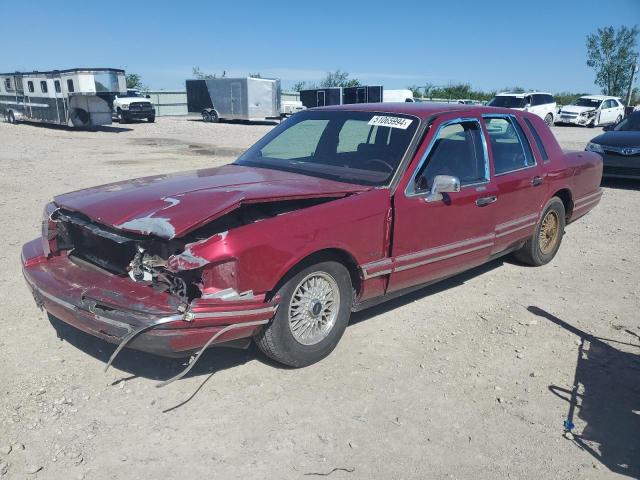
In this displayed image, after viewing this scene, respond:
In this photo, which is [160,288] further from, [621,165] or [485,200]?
[621,165]

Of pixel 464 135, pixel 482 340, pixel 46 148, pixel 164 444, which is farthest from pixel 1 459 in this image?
pixel 46 148

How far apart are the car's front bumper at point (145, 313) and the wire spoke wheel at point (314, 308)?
30 cm

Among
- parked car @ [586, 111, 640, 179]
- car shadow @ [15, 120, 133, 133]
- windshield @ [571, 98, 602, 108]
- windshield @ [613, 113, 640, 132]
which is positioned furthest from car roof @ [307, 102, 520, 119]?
windshield @ [571, 98, 602, 108]

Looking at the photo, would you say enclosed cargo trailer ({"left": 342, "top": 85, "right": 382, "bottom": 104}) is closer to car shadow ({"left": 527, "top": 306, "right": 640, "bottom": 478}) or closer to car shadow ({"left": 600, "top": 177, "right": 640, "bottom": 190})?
car shadow ({"left": 600, "top": 177, "right": 640, "bottom": 190})

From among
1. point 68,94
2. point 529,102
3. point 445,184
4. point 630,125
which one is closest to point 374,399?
point 445,184

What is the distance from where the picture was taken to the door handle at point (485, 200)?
4.56m

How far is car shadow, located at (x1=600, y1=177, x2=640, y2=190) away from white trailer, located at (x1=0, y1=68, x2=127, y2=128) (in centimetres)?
1929

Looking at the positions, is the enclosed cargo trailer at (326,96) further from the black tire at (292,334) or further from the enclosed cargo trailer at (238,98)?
the black tire at (292,334)

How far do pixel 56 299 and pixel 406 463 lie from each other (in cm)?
230

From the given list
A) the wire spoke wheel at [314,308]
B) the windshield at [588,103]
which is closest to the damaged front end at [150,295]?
the wire spoke wheel at [314,308]

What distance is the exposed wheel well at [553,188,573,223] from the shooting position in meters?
6.03

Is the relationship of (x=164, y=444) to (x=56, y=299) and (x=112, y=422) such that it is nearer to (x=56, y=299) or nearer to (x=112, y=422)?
(x=112, y=422)

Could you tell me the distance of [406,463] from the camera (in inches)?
108

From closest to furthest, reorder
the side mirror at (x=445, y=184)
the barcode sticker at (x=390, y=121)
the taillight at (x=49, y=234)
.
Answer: the taillight at (x=49, y=234) → the side mirror at (x=445, y=184) → the barcode sticker at (x=390, y=121)
